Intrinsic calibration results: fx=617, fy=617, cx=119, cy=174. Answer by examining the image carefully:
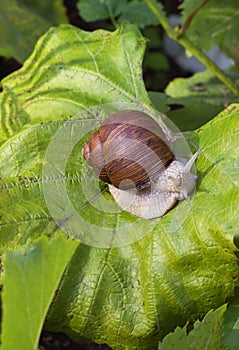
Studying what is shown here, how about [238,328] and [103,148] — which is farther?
[103,148]

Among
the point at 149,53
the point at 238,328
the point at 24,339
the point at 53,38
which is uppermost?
the point at 53,38

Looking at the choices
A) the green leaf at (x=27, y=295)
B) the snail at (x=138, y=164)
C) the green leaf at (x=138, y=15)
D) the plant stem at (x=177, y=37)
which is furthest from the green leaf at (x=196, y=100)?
the green leaf at (x=27, y=295)

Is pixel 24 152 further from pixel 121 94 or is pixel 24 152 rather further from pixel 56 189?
pixel 121 94

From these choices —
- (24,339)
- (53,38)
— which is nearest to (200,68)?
(53,38)

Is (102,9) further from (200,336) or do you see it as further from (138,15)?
(200,336)

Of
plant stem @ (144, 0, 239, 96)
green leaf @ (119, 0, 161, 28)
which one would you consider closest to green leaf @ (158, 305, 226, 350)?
plant stem @ (144, 0, 239, 96)

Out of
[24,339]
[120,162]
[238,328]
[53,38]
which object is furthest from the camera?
[53,38]

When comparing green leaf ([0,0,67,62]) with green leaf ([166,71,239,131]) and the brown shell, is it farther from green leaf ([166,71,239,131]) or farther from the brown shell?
the brown shell

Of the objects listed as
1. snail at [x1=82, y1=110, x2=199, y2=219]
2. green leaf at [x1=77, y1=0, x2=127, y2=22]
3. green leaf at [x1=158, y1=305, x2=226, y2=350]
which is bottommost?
green leaf at [x1=158, y1=305, x2=226, y2=350]
